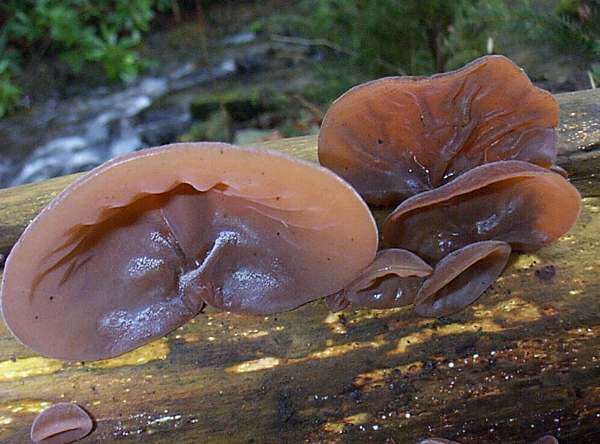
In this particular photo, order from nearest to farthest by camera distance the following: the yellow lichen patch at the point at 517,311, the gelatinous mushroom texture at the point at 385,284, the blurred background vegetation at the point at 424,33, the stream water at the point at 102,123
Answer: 1. the gelatinous mushroom texture at the point at 385,284
2. the yellow lichen patch at the point at 517,311
3. the blurred background vegetation at the point at 424,33
4. the stream water at the point at 102,123

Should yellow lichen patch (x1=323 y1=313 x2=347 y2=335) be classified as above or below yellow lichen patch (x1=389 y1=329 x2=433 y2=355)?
above

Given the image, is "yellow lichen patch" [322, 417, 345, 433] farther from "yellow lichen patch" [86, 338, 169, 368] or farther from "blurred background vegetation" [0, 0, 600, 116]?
"blurred background vegetation" [0, 0, 600, 116]

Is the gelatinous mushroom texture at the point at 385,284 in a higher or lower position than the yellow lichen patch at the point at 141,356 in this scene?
higher

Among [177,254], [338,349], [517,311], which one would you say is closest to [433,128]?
[517,311]

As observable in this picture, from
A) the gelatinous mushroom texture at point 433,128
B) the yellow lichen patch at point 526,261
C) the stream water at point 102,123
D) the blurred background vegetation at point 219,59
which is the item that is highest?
the gelatinous mushroom texture at point 433,128

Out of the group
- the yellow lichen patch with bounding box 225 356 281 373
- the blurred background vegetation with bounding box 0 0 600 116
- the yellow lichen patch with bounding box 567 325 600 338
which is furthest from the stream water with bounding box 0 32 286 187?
the yellow lichen patch with bounding box 567 325 600 338

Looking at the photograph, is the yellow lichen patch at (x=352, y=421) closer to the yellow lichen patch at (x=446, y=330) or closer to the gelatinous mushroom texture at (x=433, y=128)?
the yellow lichen patch at (x=446, y=330)

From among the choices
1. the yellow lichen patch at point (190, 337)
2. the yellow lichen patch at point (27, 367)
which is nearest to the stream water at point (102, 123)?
the yellow lichen patch at point (27, 367)
